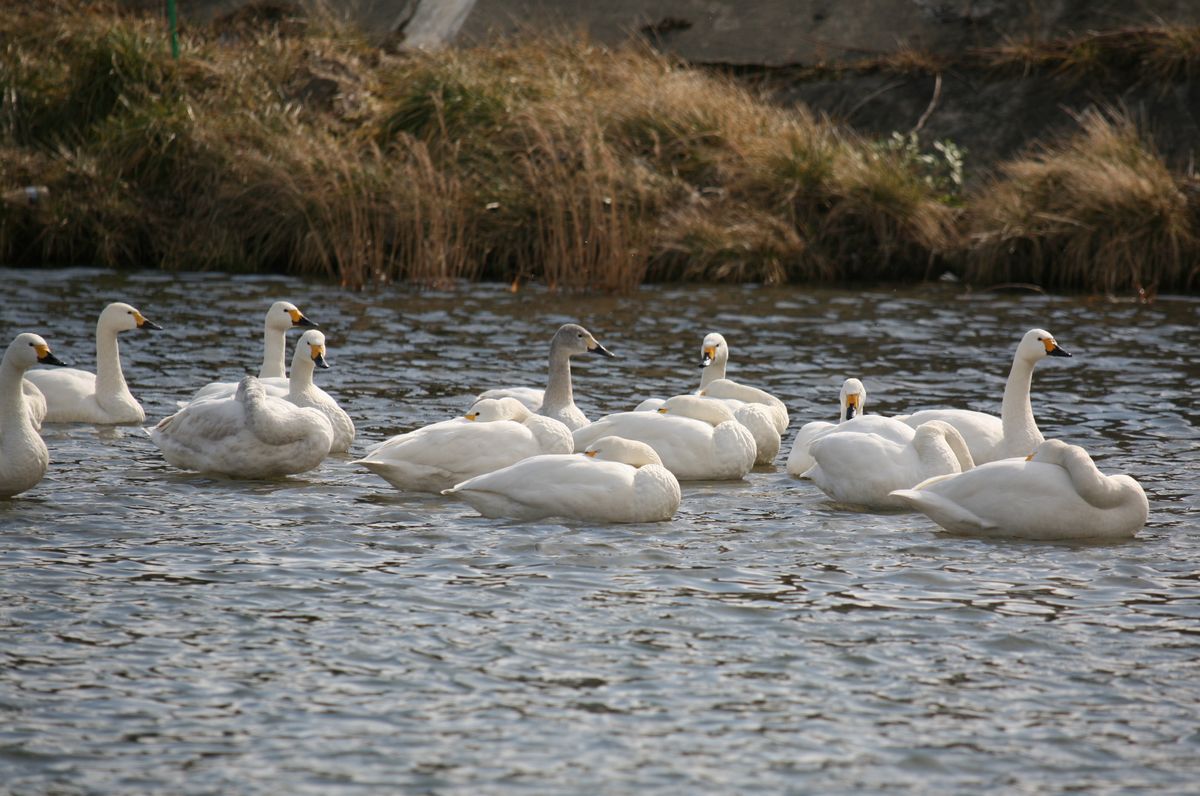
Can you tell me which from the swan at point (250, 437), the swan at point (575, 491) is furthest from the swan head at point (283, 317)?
the swan at point (575, 491)

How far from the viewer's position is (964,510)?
791cm

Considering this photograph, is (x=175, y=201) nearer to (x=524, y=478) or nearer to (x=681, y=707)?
(x=524, y=478)

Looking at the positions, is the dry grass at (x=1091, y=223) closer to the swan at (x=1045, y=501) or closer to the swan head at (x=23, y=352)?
the swan at (x=1045, y=501)

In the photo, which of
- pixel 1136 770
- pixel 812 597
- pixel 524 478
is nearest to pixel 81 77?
pixel 524 478

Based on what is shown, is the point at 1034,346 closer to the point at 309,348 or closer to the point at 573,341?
the point at 573,341

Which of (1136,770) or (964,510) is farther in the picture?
(964,510)

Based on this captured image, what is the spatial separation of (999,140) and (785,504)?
15.3 m

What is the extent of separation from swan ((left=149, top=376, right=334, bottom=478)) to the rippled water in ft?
0.44

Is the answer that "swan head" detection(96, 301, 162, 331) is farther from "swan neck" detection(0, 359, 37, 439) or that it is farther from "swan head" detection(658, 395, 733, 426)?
"swan head" detection(658, 395, 733, 426)

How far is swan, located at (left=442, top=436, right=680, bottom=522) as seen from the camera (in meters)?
8.07

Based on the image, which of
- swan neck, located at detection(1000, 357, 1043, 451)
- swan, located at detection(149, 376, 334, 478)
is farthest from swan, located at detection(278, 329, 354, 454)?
swan neck, located at detection(1000, 357, 1043, 451)

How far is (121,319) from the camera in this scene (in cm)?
1176

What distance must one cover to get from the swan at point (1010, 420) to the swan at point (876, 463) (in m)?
0.70

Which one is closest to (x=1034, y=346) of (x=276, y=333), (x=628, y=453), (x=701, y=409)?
(x=701, y=409)
